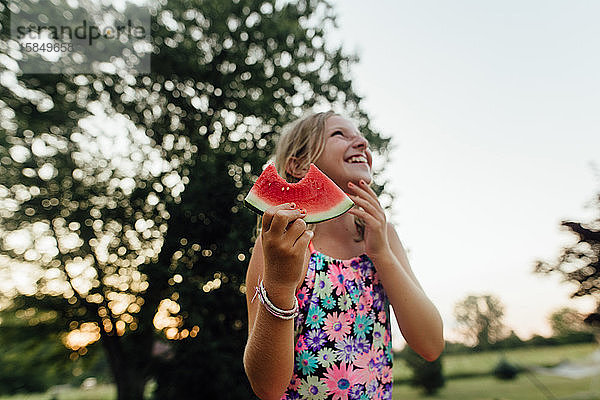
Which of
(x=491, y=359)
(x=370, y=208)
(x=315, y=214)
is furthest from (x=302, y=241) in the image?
(x=491, y=359)

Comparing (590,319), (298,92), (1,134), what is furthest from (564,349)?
(1,134)

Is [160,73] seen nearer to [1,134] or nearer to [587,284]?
[1,134]

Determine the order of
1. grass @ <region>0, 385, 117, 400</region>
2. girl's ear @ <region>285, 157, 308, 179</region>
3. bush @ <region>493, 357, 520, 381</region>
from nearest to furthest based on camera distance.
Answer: girl's ear @ <region>285, 157, 308, 179</region>
bush @ <region>493, 357, 520, 381</region>
grass @ <region>0, 385, 117, 400</region>

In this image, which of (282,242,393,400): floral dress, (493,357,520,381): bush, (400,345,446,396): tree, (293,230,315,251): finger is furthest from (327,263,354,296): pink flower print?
(493,357,520,381): bush

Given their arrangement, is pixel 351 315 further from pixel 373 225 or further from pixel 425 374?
pixel 425 374

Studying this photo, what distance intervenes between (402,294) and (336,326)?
0.29 m

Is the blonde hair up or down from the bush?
up

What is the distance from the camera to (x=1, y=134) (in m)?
9.20

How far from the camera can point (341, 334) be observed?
1.46 meters

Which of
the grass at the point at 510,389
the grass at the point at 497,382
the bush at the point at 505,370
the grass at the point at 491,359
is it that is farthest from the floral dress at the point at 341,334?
the bush at the point at 505,370

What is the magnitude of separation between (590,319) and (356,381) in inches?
281

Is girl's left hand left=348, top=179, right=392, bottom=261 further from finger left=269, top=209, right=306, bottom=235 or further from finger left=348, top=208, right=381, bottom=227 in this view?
finger left=269, top=209, right=306, bottom=235

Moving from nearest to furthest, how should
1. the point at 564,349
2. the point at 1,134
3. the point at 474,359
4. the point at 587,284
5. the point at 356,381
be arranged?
the point at 356,381 → the point at 587,284 → the point at 1,134 → the point at 564,349 → the point at 474,359

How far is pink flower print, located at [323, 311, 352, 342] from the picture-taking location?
1445 millimetres
